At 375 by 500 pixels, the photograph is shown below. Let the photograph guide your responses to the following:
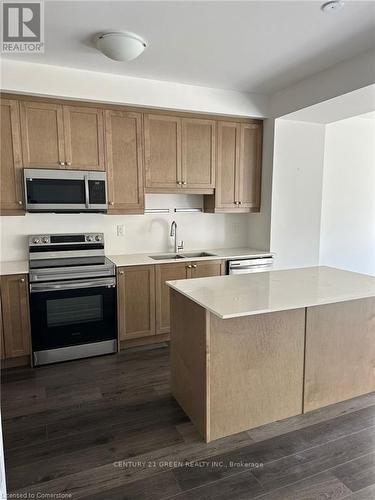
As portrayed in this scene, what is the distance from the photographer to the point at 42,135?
2.99m

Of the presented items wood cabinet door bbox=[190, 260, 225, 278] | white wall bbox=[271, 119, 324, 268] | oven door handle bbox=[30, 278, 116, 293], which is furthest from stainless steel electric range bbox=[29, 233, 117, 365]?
white wall bbox=[271, 119, 324, 268]

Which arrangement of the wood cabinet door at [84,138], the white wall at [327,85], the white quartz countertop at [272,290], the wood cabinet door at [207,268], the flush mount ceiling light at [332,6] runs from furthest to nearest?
the wood cabinet door at [207,268]
the wood cabinet door at [84,138]
the white wall at [327,85]
the flush mount ceiling light at [332,6]
the white quartz countertop at [272,290]

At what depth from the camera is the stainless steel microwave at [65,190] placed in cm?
295

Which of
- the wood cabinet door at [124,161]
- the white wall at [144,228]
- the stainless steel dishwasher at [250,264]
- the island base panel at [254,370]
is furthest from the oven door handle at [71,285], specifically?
the island base panel at [254,370]

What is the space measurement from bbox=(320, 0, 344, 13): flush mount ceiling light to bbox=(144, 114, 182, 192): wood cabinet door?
1.74 m

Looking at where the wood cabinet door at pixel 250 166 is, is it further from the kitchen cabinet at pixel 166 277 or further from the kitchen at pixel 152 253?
the kitchen cabinet at pixel 166 277

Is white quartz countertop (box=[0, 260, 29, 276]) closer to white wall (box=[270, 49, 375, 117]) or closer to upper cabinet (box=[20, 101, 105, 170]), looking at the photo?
upper cabinet (box=[20, 101, 105, 170])

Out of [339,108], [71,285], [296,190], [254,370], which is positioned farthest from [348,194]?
Answer: [71,285]

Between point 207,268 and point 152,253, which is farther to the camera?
point 152,253

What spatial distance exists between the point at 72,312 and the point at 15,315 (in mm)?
464

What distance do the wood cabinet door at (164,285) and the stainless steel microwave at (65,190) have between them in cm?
85

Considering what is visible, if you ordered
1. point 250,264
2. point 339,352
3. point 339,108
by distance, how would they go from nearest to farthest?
point 339,352, point 339,108, point 250,264

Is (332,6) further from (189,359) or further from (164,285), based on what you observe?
(164,285)

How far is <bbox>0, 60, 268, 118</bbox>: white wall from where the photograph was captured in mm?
2809
